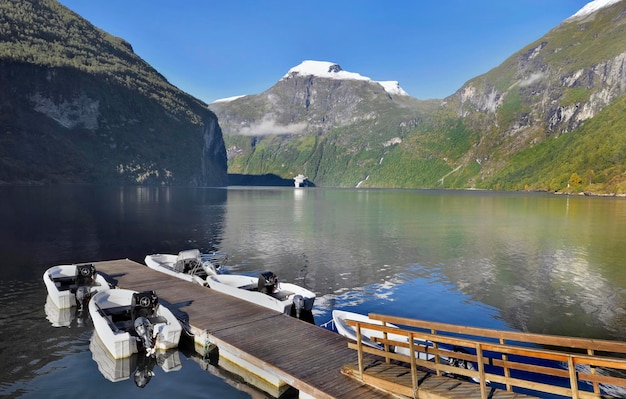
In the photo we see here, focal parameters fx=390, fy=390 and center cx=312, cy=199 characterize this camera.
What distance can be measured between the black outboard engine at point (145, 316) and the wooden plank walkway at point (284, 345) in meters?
1.94

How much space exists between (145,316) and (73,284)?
13.6 meters

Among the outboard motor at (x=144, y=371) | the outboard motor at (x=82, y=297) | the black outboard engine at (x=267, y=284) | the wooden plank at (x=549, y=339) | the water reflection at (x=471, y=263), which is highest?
the wooden plank at (x=549, y=339)

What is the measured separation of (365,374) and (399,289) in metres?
22.0

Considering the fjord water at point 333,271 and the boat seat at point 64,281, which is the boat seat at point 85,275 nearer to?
the boat seat at point 64,281

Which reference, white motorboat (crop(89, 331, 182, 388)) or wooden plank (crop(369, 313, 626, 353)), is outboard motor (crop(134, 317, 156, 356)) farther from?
wooden plank (crop(369, 313, 626, 353))

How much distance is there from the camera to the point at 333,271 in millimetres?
42125

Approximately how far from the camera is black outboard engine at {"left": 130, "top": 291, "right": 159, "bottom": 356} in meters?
20.2

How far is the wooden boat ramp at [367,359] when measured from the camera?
11500 mm

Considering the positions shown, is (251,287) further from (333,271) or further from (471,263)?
(471,263)

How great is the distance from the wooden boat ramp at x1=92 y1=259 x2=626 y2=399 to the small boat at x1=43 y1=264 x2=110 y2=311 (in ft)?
19.0

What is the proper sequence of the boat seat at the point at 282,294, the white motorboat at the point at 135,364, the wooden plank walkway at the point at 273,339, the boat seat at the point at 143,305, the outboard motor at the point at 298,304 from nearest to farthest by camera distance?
the wooden plank walkway at the point at 273,339 → the white motorboat at the point at 135,364 → the boat seat at the point at 143,305 → the outboard motor at the point at 298,304 → the boat seat at the point at 282,294

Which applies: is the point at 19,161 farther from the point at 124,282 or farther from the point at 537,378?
the point at 537,378

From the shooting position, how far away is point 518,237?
220 ft

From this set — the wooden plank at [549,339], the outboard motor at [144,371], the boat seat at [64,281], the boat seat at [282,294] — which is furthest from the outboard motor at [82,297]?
the wooden plank at [549,339]
